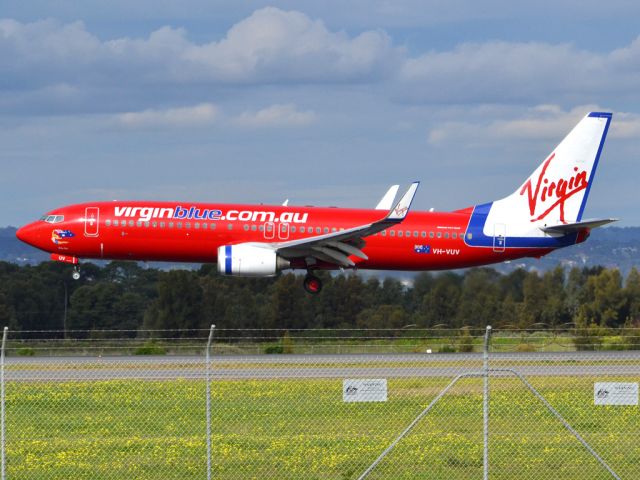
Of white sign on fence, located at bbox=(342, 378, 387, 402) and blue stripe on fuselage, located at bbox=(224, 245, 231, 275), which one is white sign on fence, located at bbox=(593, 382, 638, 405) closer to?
white sign on fence, located at bbox=(342, 378, 387, 402)

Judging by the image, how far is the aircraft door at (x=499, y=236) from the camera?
148 ft

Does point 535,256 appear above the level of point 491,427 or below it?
above

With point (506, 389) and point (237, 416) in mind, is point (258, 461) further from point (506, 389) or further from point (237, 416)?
point (506, 389)

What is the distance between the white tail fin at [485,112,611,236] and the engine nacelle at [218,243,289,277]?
932cm

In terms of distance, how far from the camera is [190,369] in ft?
98.4

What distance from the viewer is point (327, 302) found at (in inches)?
2675

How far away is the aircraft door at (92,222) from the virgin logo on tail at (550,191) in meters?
16.3

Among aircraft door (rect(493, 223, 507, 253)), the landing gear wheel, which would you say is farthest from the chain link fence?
aircraft door (rect(493, 223, 507, 253))

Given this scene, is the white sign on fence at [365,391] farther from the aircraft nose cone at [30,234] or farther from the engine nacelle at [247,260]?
the aircraft nose cone at [30,234]

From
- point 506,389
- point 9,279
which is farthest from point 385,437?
point 9,279

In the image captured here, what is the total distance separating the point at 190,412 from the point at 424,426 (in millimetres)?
4635

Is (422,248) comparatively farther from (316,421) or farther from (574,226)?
(316,421)

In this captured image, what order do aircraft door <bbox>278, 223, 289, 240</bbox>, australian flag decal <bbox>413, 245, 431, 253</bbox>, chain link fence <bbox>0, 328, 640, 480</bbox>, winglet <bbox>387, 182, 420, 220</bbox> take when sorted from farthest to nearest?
1. australian flag decal <bbox>413, 245, 431, 253</bbox>
2. aircraft door <bbox>278, 223, 289, 240</bbox>
3. winglet <bbox>387, 182, 420, 220</bbox>
4. chain link fence <bbox>0, 328, 640, 480</bbox>

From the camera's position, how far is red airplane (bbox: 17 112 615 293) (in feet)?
138
